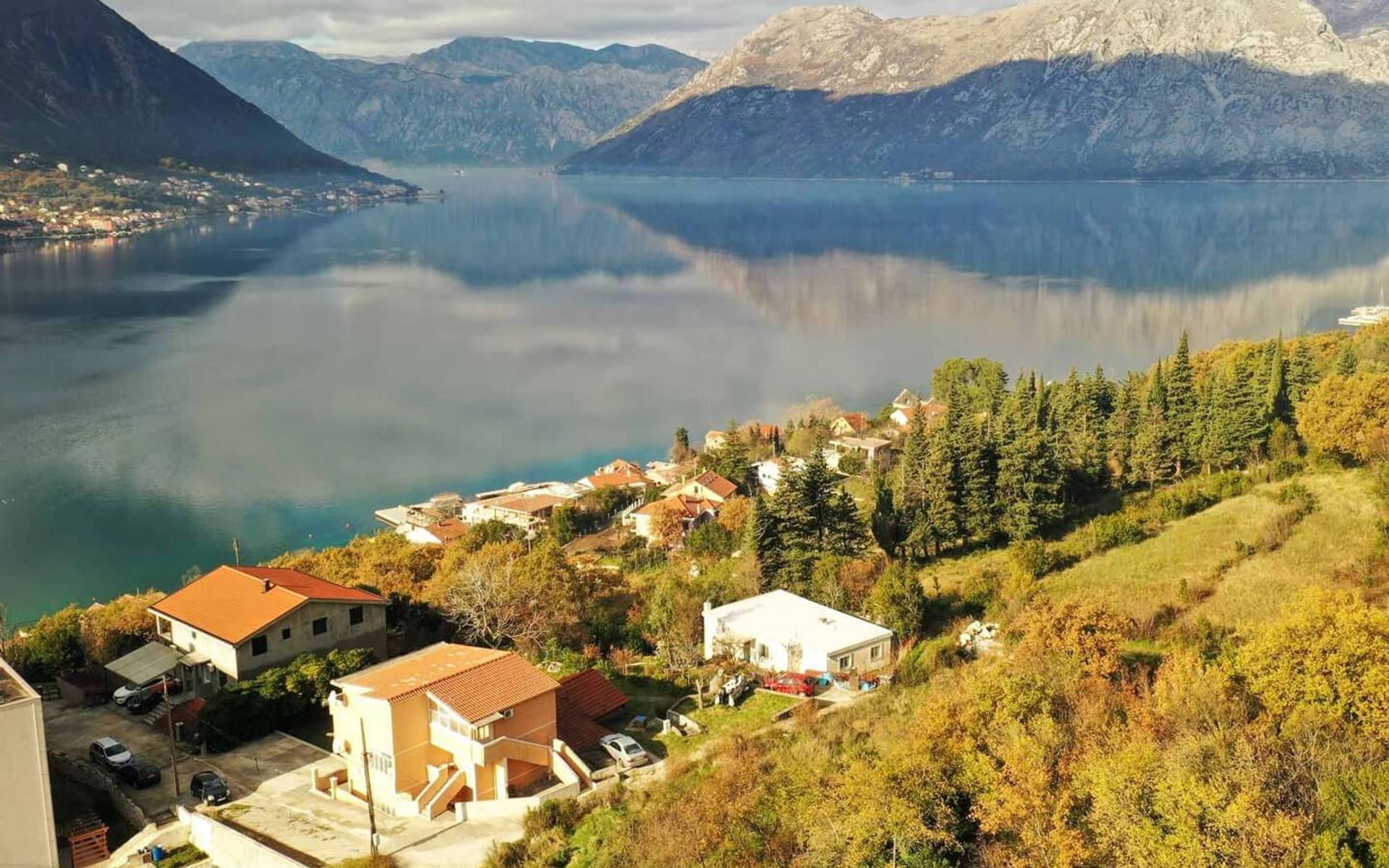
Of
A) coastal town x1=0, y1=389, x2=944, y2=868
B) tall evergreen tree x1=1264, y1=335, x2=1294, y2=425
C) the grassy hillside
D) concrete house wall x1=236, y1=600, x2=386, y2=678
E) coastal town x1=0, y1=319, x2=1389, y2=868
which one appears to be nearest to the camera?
coastal town x1=0, y1=389, x2=944, y2=868

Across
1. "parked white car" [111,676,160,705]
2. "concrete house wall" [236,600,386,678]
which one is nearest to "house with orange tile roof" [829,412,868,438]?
"concrete house wall" [236,600,386,678]

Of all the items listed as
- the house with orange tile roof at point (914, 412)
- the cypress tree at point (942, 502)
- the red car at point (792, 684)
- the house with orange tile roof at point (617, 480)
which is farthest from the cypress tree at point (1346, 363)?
the red car at point (792, 684)

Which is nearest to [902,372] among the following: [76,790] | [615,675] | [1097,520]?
[1097,520]

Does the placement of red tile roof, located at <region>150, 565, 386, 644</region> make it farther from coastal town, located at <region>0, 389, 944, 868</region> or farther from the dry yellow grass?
the dry yellow grass

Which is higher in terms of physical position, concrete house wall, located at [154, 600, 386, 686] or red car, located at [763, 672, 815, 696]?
concrete house wall, located at [154, 600, 386, 686]

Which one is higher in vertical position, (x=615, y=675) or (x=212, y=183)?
(x=212, y=183)

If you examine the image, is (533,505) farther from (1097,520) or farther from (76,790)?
(76,790)

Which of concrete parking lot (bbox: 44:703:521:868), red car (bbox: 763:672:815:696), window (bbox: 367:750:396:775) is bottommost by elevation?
concrete parking lot (bbox: 44:703:521:868)
